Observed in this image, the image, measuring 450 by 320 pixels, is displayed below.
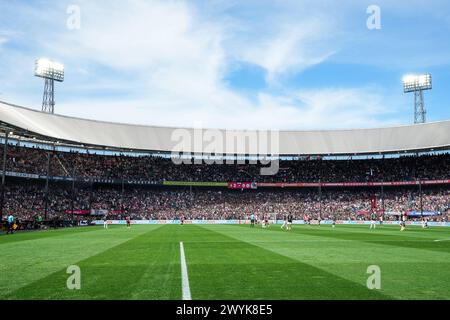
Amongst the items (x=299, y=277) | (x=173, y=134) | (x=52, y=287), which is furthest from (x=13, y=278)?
(x=173, y=134)

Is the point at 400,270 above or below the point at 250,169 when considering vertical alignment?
below

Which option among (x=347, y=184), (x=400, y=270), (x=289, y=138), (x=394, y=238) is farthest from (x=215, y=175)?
(x=400, y=270)

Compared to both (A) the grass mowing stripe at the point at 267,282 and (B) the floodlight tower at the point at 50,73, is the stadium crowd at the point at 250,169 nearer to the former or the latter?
(B) the floodlight tower at the point at 50,73

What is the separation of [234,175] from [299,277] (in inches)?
2968

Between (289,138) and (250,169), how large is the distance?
10385 millimetres

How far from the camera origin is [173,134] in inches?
3221

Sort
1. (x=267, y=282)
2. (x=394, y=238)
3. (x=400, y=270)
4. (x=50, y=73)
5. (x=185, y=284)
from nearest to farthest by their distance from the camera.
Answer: (x=185, y=284)
(x=267, y=282)
(x=400, y=270)
(x=394, y=238)
(x=50, y=73)

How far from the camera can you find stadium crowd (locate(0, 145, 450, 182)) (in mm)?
74938

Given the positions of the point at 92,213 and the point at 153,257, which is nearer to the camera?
the point at 153,257

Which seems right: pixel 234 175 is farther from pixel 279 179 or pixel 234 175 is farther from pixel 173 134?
pixel 173 134

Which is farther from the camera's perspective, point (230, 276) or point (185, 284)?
point (230, 276)

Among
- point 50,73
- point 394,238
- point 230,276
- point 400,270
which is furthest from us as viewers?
point 50,73

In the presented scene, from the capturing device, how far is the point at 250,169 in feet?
285

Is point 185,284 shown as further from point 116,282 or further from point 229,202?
point 229,202
